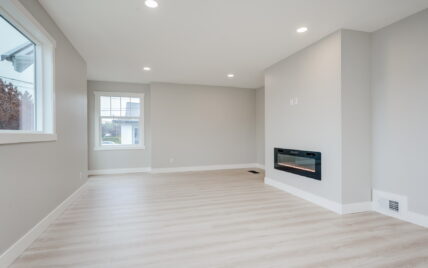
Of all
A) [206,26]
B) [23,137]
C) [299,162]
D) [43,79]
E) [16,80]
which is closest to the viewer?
[23,137]

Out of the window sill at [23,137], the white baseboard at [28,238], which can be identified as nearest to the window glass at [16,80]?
the window sill at [23,137]

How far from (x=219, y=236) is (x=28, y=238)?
6.43ft

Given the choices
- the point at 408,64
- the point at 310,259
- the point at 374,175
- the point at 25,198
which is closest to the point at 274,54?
the point at 408,64

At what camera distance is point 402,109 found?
2.69m

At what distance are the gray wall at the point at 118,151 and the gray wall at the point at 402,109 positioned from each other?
5447 mm

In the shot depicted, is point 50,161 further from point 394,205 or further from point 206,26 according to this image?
point 394,205

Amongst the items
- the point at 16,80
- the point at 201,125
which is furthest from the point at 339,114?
the point at 201,125

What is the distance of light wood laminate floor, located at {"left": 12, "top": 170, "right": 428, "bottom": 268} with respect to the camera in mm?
1843

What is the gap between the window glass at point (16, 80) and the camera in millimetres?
1890

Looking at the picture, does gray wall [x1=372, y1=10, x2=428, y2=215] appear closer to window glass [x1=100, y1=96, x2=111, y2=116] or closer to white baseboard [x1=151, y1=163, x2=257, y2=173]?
white baseboard [x1=151, y1=163, x2=257, y2=173]

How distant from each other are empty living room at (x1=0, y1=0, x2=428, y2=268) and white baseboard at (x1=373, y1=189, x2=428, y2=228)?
0.01 m

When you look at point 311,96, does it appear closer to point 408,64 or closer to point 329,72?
point 329,72

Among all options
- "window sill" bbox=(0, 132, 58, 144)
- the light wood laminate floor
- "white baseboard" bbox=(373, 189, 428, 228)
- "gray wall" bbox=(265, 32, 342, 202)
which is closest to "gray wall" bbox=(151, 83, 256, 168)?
"gray wall" bbox=(265, 32, 342, 202)

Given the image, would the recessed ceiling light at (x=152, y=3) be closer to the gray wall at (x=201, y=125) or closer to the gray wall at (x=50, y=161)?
the gray wall at (x=50, y=161)
